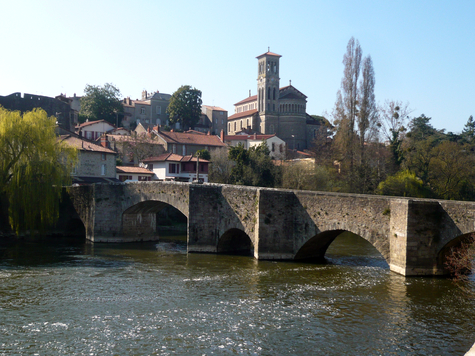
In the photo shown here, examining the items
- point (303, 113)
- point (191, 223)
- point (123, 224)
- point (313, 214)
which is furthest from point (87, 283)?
point (303, 113)

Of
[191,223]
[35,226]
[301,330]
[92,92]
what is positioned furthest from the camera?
[92,92]

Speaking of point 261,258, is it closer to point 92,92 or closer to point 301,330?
point 301,330

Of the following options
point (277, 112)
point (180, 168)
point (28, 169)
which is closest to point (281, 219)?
point (28, 169)

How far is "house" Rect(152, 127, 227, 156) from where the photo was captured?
206 feet

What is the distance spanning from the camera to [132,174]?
50969mm

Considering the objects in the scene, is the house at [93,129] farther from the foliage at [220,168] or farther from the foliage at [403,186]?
the foliage at [403,186]

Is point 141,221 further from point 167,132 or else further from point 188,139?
point 167,132

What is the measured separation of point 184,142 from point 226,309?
4815 centimetres

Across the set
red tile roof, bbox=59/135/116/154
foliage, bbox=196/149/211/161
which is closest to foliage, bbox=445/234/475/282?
red tile roof, bbox=59/135/116/154

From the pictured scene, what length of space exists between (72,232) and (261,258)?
17.0 meters

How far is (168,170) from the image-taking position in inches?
2090

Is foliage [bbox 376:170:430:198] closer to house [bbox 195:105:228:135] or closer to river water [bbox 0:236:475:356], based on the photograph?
river water [bbox 0:236:475:356]

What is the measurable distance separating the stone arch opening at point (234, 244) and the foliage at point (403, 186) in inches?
676

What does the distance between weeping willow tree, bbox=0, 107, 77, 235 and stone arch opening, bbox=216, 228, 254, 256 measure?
1103cm
